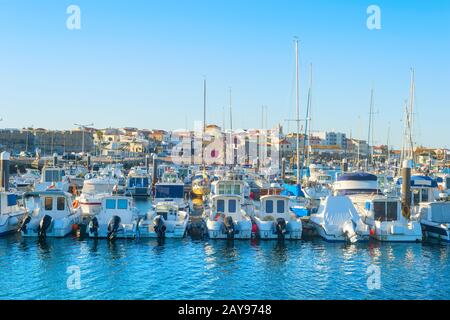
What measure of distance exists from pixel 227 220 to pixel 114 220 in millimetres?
6021

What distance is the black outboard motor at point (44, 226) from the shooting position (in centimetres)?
2661

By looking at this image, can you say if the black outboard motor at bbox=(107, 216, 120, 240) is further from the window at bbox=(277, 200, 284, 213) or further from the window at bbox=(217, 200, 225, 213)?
the window at bbox=(277, 200, 284, 213)

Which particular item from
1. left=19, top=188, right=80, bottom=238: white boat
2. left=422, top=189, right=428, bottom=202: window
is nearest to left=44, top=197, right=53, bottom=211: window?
left=19, top=188, right=80, bottom=238: white boat

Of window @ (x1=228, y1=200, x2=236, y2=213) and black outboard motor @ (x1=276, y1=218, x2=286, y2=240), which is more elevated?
window @ (x1=228, y1=200, x2=236, y2=213)

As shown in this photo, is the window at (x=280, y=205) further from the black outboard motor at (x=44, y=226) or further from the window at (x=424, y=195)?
the black outboard motor at (x=44, y=226)

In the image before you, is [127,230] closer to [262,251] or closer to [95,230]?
[95,230]

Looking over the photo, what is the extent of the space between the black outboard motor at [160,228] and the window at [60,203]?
6048 mm

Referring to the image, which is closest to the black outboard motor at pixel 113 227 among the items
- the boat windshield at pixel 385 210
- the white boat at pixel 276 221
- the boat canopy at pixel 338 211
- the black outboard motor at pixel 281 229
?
the white boat at pixel 276 221

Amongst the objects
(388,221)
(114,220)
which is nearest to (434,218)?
(388,221)

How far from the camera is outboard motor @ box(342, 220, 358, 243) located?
26.1m

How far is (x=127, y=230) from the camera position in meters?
26.6

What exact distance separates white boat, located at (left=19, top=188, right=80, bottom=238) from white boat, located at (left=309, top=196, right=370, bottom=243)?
46.7 feet

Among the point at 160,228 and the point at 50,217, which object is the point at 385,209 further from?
the point at 50,217
